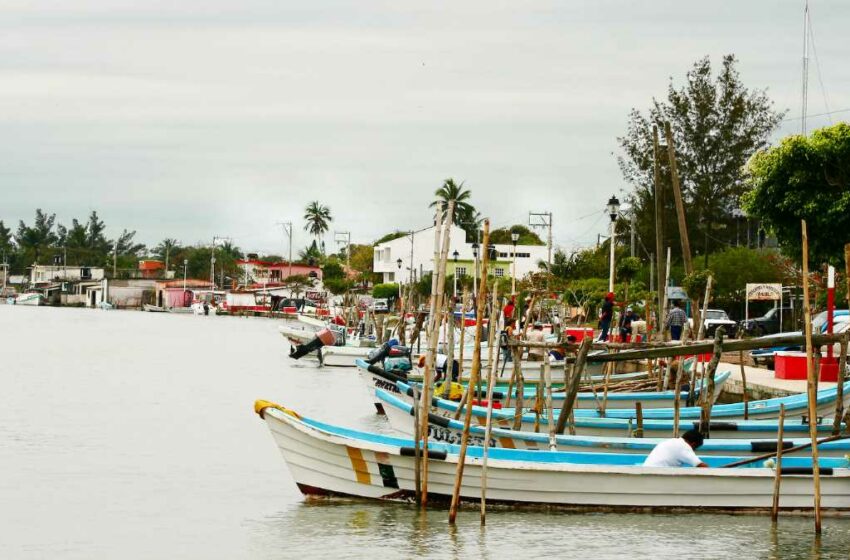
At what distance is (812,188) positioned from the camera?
35.7m

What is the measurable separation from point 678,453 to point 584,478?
4.15ft

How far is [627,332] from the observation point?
35.4 metres

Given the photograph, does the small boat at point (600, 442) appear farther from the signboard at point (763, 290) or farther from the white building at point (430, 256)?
the white building at point (430, 256)

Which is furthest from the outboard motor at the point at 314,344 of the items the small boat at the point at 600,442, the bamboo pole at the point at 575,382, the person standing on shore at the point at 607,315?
the bamboo pole at the point at 575,382

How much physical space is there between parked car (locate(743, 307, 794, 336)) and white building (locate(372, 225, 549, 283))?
5399 cm

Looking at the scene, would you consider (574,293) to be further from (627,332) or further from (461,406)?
(461,406)

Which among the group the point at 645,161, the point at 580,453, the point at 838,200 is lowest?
the point at 580,453

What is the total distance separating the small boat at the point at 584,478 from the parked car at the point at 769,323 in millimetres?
28681

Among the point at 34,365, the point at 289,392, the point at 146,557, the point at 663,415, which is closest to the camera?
the point at 146,557

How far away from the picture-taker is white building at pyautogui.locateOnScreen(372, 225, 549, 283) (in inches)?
4193

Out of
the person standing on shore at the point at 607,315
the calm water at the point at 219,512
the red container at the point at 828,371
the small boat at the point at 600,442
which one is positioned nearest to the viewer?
the calm water at the point at 219,512

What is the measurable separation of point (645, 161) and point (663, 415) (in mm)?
41096

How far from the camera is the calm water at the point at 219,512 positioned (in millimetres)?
16922

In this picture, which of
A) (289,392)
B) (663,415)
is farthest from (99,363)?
(663,415)
